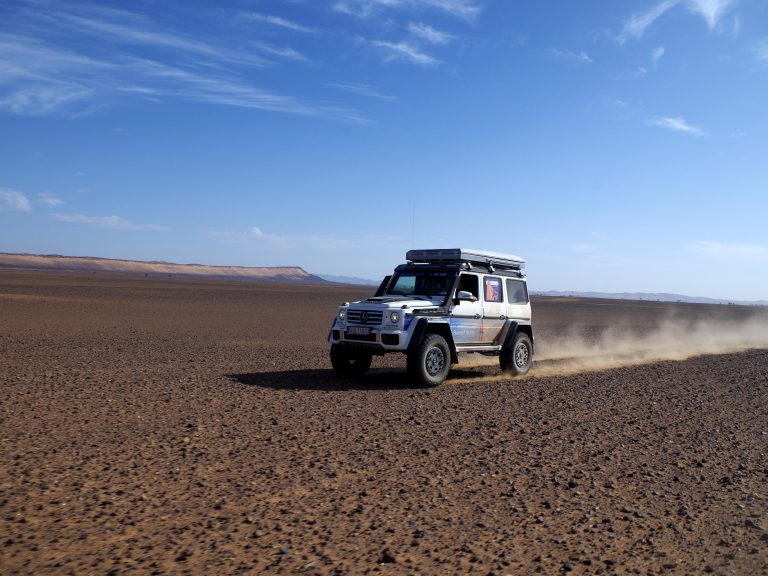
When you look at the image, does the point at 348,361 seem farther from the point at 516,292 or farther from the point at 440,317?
the point at 516,292

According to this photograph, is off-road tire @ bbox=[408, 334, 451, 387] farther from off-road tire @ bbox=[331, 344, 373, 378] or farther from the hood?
off-road tire @ bbox=[331, 344, 373, 378]

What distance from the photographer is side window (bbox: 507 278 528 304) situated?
14508mm

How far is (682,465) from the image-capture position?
7.02 metres

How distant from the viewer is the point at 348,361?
13.2m

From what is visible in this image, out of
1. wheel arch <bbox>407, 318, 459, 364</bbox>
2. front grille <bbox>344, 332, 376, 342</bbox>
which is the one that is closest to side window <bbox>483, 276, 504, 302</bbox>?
wheel arch <bbox>407, 318, 459, 364</bbox>

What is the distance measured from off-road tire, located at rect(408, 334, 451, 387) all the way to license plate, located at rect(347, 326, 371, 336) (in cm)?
84

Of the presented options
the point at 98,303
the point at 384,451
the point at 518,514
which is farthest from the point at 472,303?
the point at 98,303

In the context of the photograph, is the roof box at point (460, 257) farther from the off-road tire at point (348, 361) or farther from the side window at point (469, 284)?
the off-road tire at point (348, 361)

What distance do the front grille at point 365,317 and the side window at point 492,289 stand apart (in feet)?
8.82

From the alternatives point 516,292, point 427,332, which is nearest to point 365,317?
point 427,332

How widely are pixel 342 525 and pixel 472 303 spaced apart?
Result: 8.49 metres

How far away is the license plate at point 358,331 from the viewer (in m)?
12.0

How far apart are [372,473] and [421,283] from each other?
23.9 feet

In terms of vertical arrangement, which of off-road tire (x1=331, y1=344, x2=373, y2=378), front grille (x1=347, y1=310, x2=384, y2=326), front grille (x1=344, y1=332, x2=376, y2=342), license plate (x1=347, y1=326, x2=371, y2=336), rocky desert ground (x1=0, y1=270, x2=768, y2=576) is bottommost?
rocky desert ground (x1=0, y1=270, x2=768, y2=576)
